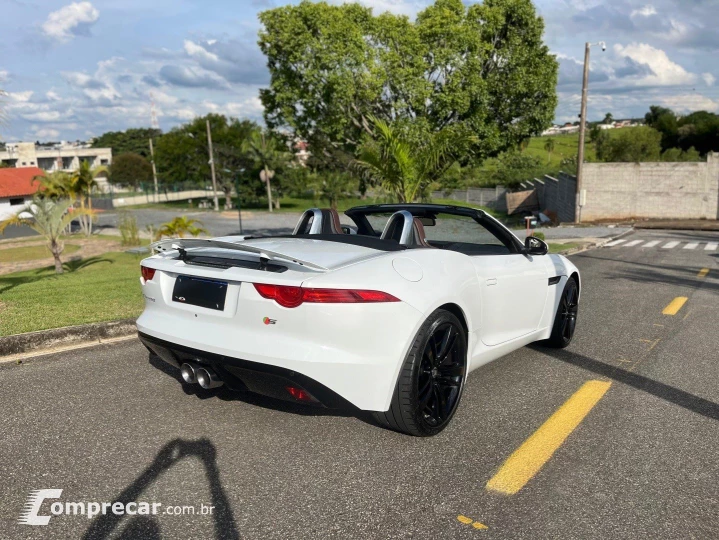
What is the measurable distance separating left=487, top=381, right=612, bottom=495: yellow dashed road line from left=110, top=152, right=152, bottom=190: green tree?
8511 cm

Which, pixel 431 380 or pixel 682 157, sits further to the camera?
pixel 682 157

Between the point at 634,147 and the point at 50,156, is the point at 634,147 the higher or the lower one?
the lower one

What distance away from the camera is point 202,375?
3.59 metres

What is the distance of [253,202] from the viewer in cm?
5703

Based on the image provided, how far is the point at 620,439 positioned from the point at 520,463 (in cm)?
75

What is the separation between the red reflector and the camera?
3.30m

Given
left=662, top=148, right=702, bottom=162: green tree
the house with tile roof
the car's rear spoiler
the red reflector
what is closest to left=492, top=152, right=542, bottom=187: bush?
left=662, top=148, right=702, bottom=162: green tree

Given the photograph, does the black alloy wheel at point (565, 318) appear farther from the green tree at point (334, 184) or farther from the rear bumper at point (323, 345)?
the green tree at point (334, 184)

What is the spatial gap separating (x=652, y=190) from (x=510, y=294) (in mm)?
27528

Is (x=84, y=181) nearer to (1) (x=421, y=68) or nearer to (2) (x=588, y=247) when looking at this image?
(1) (x=421, y=68)

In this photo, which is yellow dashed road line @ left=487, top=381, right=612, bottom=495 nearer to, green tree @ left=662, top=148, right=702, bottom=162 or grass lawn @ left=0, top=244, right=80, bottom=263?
grass lawn @ left=0, top=244, right=80, bottom=263

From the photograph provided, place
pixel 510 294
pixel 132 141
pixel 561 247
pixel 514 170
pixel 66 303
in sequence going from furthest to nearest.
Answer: pixel 132 141, pixel 514 170, pixel 561 247, pixel 66 303, pixel 510 294

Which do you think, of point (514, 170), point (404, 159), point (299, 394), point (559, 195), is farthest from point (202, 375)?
point (514, 170)

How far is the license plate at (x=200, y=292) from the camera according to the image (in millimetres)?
3559
